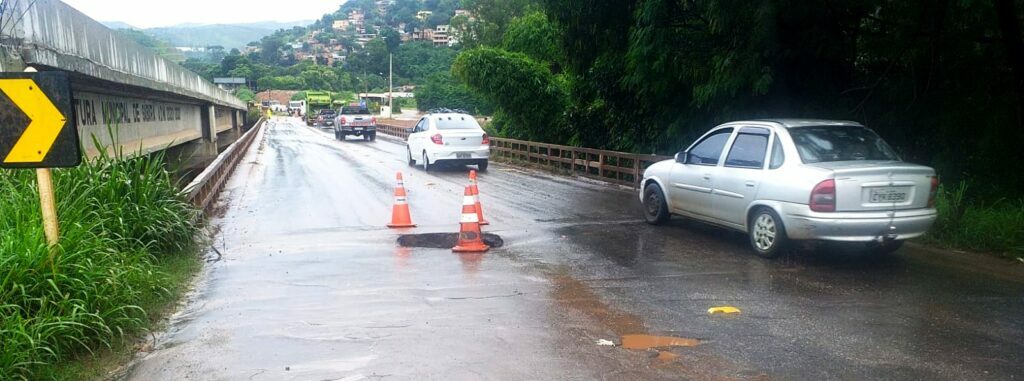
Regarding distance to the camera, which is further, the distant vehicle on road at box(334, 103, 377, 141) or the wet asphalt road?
the distant vehicle on road at box(334, 103, 377, 141)

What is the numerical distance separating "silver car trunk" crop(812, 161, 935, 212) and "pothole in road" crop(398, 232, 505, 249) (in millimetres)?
3971

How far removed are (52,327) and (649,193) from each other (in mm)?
7745

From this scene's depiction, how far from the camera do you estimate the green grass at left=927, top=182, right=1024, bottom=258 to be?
8.29 meters

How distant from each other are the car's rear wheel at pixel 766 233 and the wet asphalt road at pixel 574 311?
16 centimetres

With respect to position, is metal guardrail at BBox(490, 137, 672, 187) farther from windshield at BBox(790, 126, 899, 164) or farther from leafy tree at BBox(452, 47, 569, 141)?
windshield at BBox(790, 126, 899, 164)

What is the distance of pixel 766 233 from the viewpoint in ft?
26.7

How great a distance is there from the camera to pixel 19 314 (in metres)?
4.87

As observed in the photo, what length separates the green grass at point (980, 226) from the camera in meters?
8.29

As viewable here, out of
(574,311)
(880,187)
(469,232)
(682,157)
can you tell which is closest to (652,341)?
(574,311)

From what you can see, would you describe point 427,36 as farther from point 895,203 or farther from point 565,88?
point 895,203

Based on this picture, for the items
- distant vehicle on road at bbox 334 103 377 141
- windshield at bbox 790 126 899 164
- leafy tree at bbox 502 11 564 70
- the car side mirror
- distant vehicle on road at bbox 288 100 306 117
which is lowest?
distant vehicle on road at bbox 288 100 306 117

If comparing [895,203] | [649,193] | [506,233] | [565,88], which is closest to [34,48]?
[506,233]

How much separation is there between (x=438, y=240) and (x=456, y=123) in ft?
37.2

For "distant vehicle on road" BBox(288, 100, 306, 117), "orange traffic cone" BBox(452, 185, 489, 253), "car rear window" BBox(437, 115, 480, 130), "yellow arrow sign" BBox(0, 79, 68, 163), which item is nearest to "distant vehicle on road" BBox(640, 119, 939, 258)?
"orange traffic cone" BBox(452, 185, 489, 253)
